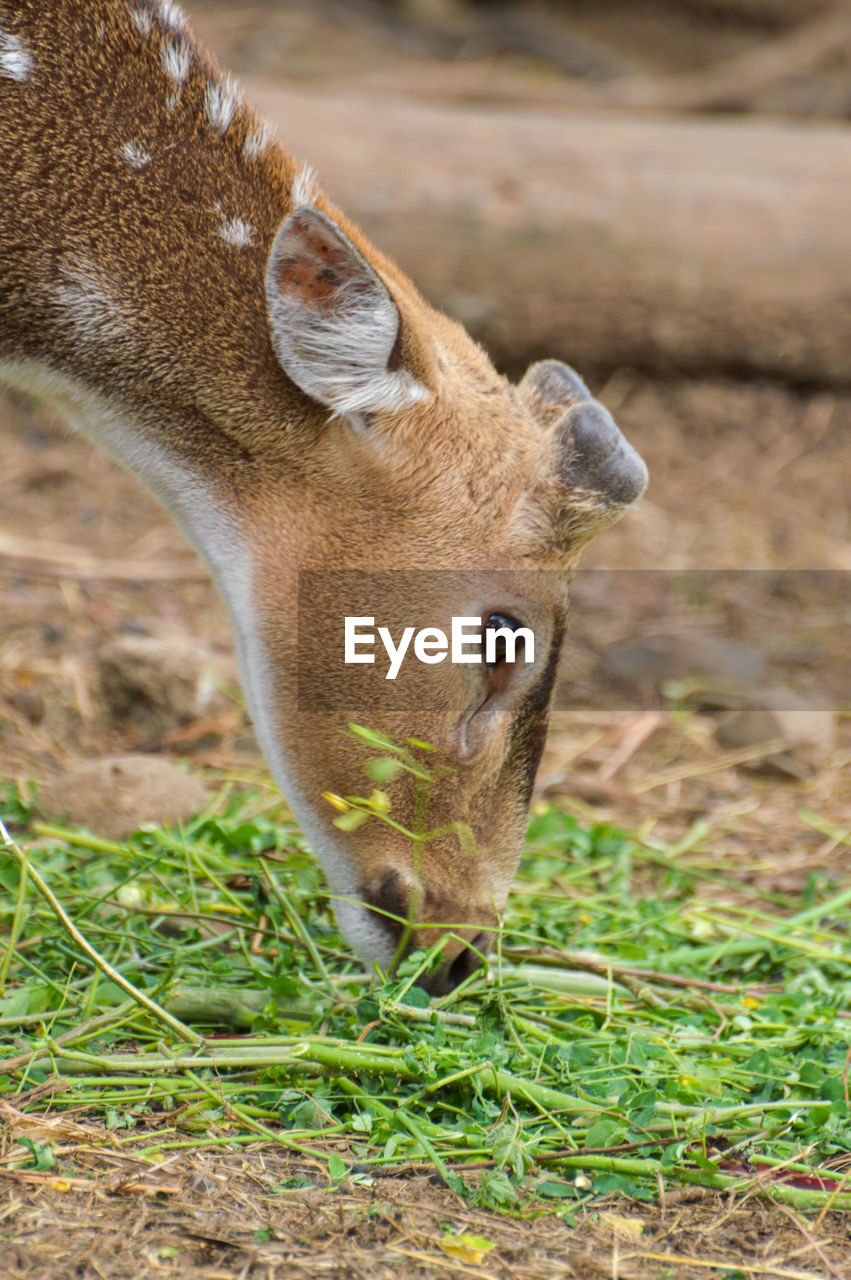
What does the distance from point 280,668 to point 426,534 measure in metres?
0.57

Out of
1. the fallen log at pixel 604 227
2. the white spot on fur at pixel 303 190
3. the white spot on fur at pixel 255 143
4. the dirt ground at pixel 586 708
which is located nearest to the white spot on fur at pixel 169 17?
the white spot on fur at pixel 255 143

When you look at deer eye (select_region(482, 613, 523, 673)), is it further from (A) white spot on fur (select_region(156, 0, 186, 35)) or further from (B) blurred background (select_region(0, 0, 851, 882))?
(B) blurred background (select_region(0, 0, 851, 882))

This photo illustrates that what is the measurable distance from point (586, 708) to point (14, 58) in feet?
13.3

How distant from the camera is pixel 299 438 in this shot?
3.73m

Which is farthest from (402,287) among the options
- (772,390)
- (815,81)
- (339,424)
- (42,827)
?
(815,81)

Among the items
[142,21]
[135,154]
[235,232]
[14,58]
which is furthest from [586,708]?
[14,58]

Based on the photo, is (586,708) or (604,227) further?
(604,227)

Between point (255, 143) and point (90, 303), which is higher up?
point (255, 143)

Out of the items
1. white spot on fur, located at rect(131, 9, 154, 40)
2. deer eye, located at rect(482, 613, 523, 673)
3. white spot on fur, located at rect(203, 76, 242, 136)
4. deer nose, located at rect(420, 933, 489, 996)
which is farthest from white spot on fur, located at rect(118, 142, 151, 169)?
deer nose, located at rect(420, 933, 489, 996)

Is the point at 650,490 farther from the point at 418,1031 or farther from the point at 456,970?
the point at 418,1031

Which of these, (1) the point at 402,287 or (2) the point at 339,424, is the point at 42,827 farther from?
(1) the point at 402,287

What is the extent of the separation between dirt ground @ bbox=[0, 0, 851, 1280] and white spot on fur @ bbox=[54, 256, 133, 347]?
1.99 m

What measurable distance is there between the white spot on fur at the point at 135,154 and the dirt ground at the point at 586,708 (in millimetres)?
2409

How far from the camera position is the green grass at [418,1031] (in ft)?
9.84
